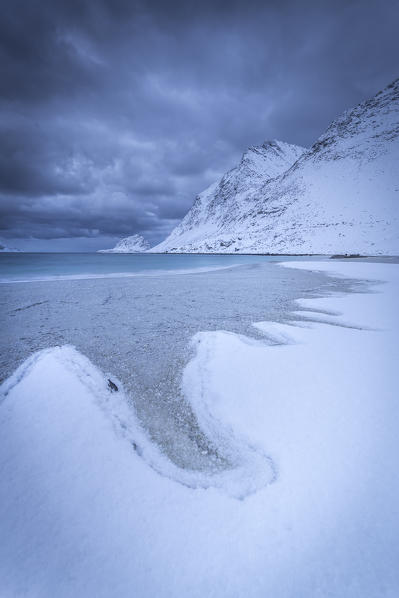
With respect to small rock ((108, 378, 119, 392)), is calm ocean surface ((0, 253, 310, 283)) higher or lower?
higher

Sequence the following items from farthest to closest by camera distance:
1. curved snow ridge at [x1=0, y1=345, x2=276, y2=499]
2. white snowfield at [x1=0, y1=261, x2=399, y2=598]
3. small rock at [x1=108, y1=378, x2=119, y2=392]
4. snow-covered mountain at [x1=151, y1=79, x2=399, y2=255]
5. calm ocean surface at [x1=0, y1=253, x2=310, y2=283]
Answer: snow-covered mountain at [x1=151, y1=79, x2=399, y2=255] < calm ocean surface at [x1=0, y1=253, x2=310, y2=283] < small rock at [x1=108, y1=378, x2=119, y2=392] < curved snow ridge at [x1=0, y1=345, x2=276, y2=499] < white snowfield at [x1=0, y1=261, x2=399, y2=598]

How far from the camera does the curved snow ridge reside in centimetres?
193

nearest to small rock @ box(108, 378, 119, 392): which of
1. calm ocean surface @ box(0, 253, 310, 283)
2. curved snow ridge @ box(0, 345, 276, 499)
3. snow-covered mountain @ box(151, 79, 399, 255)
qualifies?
curved snow ridge @ box(0, 345, 276, 499)

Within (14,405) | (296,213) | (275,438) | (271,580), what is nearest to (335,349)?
(275,438)

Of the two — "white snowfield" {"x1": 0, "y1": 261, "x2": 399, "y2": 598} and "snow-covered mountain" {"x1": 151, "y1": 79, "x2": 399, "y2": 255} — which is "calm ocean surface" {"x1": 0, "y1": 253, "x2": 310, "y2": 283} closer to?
"white snowfield" {"x1": 0, "y1": 261, "x2": 399, "y2": 598}

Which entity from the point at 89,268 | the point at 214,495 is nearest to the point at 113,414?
the point at 214,495

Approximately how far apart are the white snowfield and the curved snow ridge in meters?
0.02

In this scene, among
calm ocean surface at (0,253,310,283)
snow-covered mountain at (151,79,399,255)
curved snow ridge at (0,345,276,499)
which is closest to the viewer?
curved snow ridge at (0,345,276,499)

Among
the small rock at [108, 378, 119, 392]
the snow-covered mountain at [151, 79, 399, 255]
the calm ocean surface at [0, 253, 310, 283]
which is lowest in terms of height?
the small rock at [108, 378, 119, 392]

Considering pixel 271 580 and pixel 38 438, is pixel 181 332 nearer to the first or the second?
pixel 38 438

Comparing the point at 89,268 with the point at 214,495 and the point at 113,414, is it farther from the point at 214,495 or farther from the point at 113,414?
the point at 214,495

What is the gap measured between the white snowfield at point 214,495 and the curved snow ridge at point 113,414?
0.02m

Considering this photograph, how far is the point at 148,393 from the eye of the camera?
3.13 m

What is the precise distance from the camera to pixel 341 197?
80.6 metres
